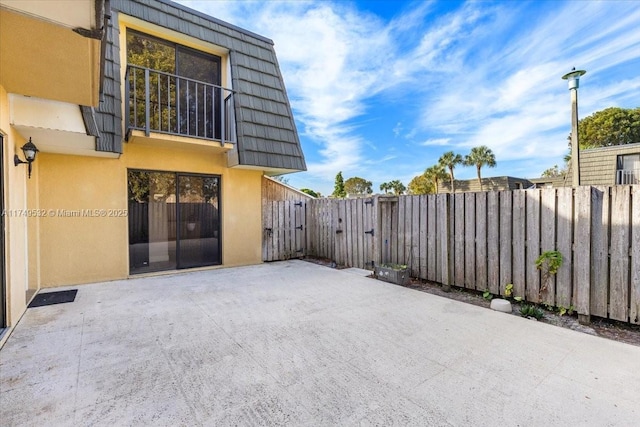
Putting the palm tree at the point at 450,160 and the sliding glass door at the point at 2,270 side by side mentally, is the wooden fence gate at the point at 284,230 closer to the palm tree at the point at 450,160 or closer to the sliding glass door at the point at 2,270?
the sliding glass door at the point at 2,270

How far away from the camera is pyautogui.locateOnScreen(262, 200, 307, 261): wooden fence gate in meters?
7.53

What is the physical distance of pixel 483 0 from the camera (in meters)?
6.49

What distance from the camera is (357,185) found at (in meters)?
43.2

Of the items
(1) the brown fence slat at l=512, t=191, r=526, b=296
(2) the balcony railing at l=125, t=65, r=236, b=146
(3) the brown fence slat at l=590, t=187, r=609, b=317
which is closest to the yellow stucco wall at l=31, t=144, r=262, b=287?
(2) the balcony railing at l=125, t=65, r=236, b=146

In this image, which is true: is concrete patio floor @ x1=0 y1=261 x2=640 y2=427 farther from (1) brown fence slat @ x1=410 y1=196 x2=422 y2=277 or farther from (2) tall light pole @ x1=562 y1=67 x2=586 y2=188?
(2) tall light pole @ x1=562 y1=67 x2=586 y2=188

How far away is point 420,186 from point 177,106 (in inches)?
1199

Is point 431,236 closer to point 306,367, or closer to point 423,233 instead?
point 423,233

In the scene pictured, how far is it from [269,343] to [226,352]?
0.43 meters

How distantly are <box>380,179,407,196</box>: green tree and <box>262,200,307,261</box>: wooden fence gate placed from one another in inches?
1171

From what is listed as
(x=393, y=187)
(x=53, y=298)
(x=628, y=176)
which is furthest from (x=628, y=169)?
(x=393, y=187)

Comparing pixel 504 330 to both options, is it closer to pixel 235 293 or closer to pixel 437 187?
pixel 235 293

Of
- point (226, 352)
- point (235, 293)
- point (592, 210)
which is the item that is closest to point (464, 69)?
point (592, 210)

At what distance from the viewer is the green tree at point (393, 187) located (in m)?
36.0

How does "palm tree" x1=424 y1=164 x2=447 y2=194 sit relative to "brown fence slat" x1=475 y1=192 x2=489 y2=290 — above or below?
above
